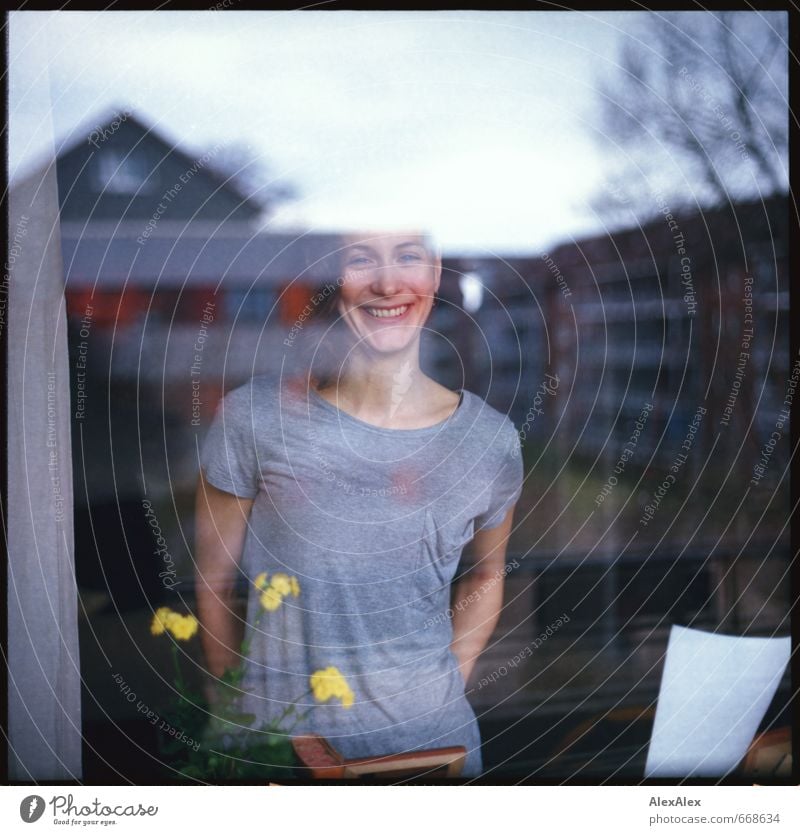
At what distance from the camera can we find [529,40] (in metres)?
1.69

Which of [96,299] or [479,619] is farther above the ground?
[96,299]

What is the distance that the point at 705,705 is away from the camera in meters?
1.77

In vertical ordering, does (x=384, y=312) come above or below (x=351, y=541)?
above

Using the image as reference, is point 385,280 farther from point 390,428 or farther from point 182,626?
point 182,626

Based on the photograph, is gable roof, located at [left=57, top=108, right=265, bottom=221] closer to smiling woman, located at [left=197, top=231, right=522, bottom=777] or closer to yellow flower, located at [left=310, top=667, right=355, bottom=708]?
smiling woman, located at [left=197, top=231, right=522, bottom=777]

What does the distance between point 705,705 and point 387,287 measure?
43.3 inches

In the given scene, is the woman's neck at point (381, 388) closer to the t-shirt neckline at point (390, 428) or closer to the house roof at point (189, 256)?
the t-shirt neckline at point (390, 428)

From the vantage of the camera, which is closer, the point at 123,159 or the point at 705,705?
the point at 123,159

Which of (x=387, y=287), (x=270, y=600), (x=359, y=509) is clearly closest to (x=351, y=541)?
(x=359, y=509)

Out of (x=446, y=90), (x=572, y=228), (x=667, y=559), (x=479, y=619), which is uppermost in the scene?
(x=446, y=90)

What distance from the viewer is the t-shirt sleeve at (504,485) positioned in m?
1.74
